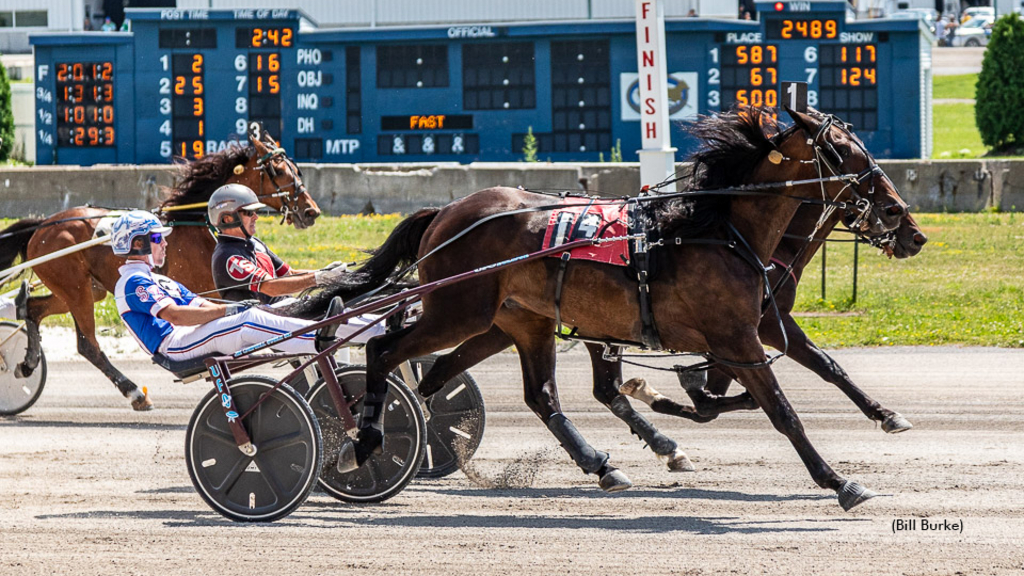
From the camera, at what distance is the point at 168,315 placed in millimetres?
6367

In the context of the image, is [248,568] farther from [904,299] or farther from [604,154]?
[604,154]

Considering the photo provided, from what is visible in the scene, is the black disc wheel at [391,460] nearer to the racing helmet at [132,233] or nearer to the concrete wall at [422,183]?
the racing helmet at [132,233]

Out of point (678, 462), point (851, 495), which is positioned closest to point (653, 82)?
point (678, 462)

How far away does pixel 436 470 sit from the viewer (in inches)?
284

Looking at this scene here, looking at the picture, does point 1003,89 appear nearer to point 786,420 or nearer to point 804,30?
point 804,30

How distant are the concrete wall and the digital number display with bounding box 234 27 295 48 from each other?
2.70 meters

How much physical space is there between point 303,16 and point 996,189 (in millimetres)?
11742

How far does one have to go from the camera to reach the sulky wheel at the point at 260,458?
6.13 m

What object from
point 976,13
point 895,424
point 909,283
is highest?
point 976,13

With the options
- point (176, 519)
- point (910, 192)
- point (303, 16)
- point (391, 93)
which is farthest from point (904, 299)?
point (303, 16)

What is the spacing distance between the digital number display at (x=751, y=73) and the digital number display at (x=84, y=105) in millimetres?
10381

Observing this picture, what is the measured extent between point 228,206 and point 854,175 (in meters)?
3.54

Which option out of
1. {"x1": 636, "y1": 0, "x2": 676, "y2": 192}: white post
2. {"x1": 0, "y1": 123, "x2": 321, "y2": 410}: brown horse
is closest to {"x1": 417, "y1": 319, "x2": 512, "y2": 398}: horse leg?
{"x1": 0, "y1": 123, "x2": 321, "y2": 410}: brown horse

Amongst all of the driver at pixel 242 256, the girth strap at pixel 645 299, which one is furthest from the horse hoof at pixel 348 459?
the girth strap at pixel 645 299
